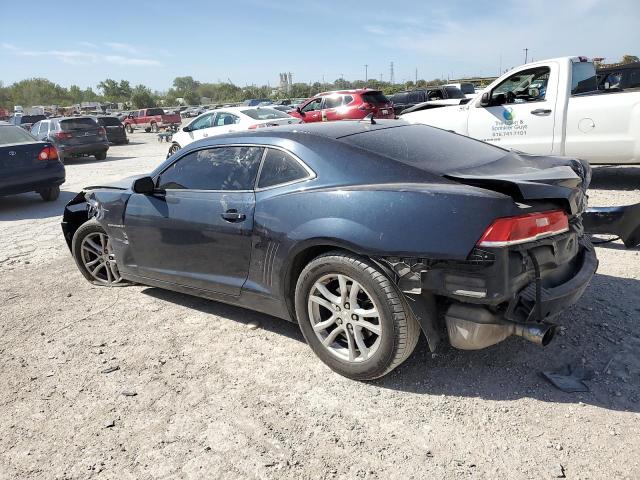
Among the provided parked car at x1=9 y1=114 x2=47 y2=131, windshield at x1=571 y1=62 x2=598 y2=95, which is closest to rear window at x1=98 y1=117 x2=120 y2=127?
parked car at x1=9 y1=114 x2=47 y2=131

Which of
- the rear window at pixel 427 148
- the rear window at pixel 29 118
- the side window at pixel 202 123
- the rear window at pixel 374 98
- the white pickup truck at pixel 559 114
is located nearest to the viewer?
the rear window at pixel 427 148

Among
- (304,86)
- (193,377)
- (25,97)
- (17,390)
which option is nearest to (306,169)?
(193,377)

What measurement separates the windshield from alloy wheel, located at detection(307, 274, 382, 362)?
612 centimetres

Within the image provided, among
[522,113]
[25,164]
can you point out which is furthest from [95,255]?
[522,113]

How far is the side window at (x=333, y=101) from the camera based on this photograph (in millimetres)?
15226

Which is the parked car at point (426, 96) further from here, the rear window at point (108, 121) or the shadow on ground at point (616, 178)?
the rear window at point (108, 121)

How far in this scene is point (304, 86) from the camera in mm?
89562

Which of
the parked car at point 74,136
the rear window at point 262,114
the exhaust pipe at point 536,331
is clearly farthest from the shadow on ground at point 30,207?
the exhaust pipe at point 536,331

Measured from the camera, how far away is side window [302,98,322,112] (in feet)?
51.1

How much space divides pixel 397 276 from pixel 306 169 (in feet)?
3.13

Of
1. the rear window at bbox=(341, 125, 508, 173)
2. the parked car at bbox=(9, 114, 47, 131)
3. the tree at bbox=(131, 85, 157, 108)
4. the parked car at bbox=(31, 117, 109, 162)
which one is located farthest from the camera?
the tree at bbox=(131, 85, 157, 108)

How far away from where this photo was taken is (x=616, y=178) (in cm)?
827

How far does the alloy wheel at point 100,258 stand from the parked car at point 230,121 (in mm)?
7284

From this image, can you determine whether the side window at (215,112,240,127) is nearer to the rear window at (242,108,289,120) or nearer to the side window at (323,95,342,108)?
the rear window at (242,108,289,120)
